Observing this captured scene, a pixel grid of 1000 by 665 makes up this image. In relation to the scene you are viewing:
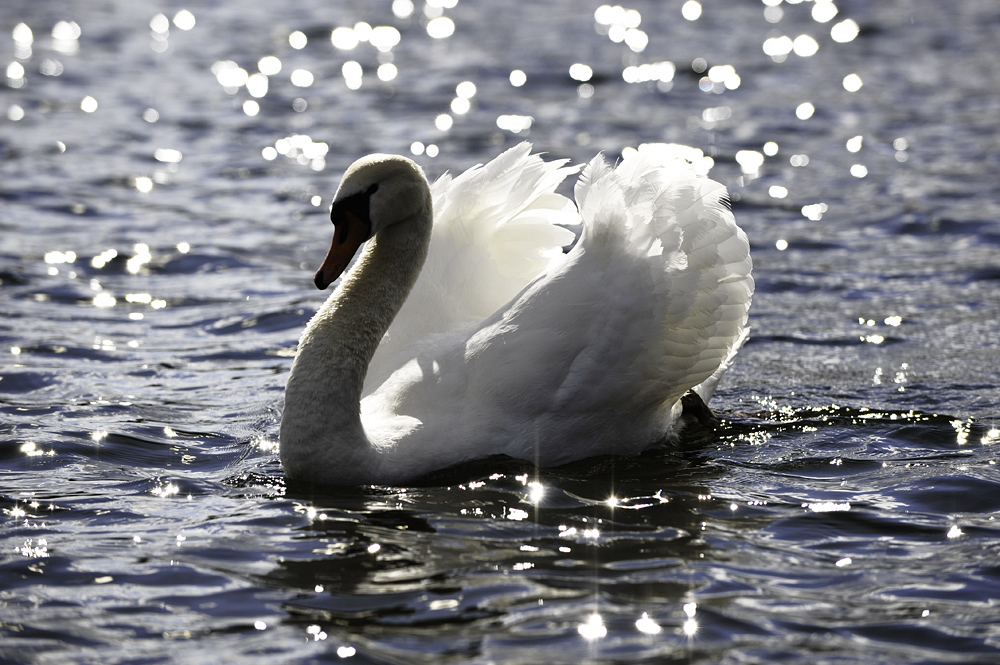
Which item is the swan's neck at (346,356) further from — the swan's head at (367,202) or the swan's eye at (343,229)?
the swan's eye at (343,229)

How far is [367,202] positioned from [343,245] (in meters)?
0.24

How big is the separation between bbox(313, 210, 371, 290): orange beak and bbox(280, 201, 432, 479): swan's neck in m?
0.22

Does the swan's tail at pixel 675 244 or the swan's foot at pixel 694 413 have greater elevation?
the swan's tail at pixel 675 244

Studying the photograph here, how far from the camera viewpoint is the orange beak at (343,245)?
6.01 m

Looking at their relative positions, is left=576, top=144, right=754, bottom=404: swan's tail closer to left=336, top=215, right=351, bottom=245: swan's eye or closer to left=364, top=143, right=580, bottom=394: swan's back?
left=364, top=143, right=580, bottom=394: swan's back

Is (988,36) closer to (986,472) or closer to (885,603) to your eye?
(986,472)

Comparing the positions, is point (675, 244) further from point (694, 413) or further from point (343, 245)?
point (343, 245)

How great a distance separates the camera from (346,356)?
19.9 feet

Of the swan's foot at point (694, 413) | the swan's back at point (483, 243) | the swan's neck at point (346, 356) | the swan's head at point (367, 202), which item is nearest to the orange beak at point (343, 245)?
the swan's head at point (367, 202)

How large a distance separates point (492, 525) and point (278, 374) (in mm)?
2886

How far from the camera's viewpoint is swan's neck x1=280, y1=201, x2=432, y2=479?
19.4ft

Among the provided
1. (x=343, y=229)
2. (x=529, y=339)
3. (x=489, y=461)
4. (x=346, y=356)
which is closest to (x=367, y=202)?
(x=343, y=229)

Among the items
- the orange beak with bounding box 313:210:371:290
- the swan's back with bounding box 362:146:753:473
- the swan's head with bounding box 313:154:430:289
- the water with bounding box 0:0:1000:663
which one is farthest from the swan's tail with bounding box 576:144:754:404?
the orange beak with bounding box 313:210:371:290

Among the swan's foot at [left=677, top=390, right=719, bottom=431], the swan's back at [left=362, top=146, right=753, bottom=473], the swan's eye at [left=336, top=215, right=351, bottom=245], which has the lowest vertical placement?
the swan's foot at [left=677, top=390, right=719, bottom=431]
